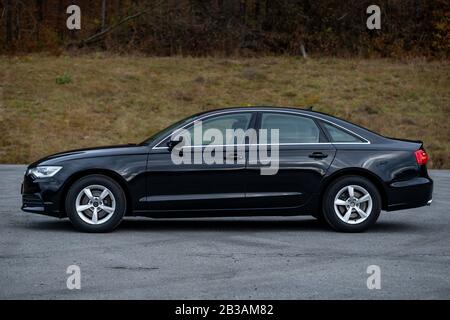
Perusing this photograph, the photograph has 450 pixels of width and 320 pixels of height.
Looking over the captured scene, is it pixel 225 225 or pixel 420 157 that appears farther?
pixel 225 225

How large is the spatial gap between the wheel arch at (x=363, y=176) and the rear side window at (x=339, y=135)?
0.40 meters

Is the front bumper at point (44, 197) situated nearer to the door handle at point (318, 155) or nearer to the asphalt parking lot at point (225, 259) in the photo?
the asphalt parking lot at point (225, 259)

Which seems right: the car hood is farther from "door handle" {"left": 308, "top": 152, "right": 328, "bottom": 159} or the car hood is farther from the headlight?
"door handle" {"left": 308, "top": 152, "right": 328, "bottom": 159}

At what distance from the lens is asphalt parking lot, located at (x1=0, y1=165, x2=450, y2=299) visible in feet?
22.6

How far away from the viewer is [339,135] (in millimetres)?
10422

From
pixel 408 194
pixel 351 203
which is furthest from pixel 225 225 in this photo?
pixel 408 194

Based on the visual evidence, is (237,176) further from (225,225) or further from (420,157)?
(420,157)

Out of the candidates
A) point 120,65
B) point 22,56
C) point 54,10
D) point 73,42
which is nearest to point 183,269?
point 120,65

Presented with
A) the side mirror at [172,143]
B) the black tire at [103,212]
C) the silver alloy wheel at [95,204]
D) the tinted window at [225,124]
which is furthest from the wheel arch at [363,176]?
the silver alloy wheel at [95,204]

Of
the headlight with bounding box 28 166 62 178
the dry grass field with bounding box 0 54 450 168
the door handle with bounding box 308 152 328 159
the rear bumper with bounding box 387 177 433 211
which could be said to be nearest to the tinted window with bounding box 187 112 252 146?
the door handle with bounding box 308 152 328 159

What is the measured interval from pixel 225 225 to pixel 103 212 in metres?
1.70

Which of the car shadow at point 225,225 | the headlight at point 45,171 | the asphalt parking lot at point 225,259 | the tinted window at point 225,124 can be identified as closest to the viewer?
the asphalt parking lot at point 225,259

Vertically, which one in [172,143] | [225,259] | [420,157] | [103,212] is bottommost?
[225,259]

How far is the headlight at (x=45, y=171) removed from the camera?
33.1 feet
